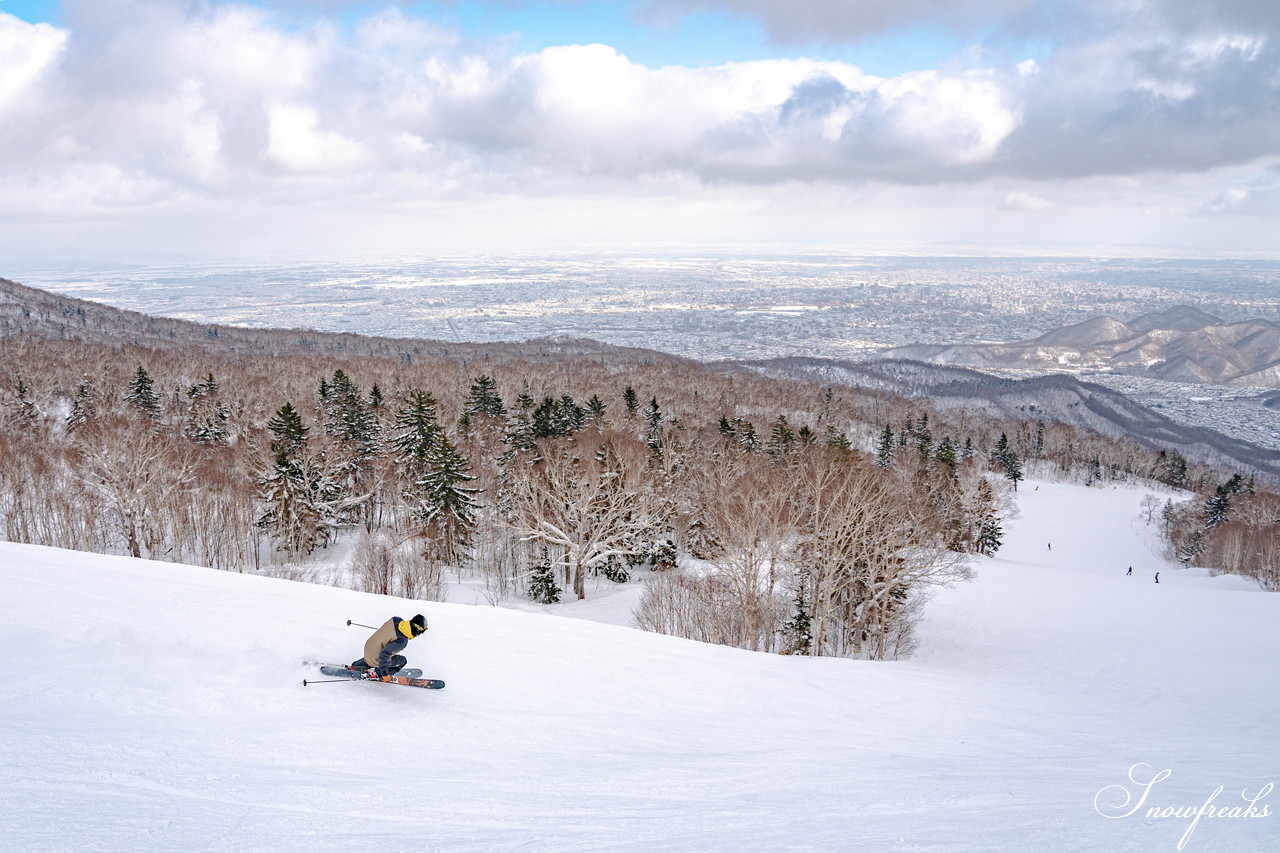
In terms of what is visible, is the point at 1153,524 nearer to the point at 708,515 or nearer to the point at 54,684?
the point at 708,515

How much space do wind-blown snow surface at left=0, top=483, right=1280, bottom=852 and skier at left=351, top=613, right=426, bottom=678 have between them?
0.34 m

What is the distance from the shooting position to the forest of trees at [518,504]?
24.3 m

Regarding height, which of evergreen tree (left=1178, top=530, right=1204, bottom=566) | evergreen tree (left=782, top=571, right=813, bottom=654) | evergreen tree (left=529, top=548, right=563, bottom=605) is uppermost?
evergreen tree (left=782, top=571, right=813, bottom=654)

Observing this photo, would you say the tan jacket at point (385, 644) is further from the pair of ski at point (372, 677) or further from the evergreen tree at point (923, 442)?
the evergreen tree at point (923, 442)

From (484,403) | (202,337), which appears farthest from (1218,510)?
(202,337)

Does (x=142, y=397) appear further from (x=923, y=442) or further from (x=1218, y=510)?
(x=1218, y=510)

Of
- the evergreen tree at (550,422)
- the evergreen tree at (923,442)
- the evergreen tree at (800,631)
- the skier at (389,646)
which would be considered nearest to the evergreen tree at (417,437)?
the evergreen tree at (550,422)

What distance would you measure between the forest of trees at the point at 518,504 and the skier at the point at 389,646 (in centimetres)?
1563

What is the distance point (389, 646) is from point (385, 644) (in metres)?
0.07

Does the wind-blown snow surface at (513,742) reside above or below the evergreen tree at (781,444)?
above

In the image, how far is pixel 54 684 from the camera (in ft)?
23.8

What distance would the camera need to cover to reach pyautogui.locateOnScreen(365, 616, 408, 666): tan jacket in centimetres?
809

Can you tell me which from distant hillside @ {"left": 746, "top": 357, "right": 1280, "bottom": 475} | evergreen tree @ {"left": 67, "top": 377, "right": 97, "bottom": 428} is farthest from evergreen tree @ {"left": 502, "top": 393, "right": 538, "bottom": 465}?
distant hillside @ {"left": 746, "top": 357, "right": 1280, "bottom": 475}

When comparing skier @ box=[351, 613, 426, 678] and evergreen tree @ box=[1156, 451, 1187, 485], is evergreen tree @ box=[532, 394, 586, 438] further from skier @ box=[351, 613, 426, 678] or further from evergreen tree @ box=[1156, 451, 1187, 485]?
evergreen tree @ box=[1156, 451, 1187, 485]
